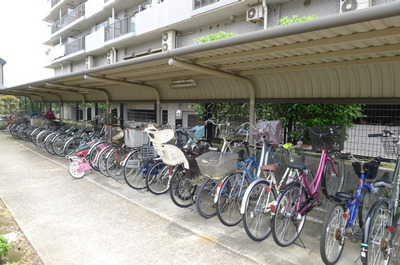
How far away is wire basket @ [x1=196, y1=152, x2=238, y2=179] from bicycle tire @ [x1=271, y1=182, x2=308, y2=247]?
2.75ft

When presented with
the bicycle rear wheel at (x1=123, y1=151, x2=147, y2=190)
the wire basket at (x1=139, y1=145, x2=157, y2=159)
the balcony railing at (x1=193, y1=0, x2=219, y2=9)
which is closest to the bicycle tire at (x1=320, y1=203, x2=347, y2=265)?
the wire basket at (x1=139, y1=145, x2=157, y2=159)

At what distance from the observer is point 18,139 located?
12.4 m

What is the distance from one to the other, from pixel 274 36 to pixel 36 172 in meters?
6.03

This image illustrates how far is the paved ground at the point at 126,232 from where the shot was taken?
2.88 m

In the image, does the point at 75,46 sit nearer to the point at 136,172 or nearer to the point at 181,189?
the point at 136,172

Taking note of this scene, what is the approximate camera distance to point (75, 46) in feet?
75.4

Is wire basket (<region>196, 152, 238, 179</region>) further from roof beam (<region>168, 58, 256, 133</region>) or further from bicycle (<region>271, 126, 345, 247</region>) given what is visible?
roof beam (<region>168, 58, 256, 133</region>)

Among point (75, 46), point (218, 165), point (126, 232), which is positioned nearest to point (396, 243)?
point (218, 165)

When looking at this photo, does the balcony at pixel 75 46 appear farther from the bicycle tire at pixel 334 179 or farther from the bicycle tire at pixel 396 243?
the bicycle tire at pixel 396 243

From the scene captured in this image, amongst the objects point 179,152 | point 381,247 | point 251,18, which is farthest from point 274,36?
point 251,18

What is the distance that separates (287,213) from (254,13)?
28.3ft

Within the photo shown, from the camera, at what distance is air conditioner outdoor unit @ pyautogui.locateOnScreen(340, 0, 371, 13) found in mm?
7539

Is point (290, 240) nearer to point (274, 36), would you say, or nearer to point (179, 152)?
point (179, 152)

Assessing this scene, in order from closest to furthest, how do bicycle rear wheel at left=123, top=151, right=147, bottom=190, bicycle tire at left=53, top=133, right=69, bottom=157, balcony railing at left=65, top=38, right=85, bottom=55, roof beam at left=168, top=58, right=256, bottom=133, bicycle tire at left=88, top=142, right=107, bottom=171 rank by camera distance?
roof beam at left=168, top=58, right=256, bottom=133
bicycle rear wheel at left=123, top=151, right=147, bottom=190
bicycle tire at left=88, top=142, right=107, bottom=171
bicycle tire at left=53, top=133, right=69, bottom=157
balcony railing at left=65, top=38, right=85, bottom=55
